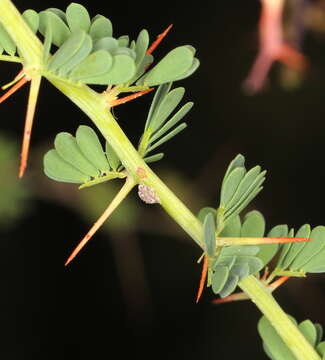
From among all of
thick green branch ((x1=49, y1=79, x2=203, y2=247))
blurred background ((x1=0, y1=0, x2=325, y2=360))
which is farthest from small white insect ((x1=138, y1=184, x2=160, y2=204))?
blurred background ((x1=0, y1=0, x2=325, y2=360))

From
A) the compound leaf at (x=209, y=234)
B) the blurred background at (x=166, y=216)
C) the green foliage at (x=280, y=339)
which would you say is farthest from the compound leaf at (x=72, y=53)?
the blurred background at (x=166, y=216)

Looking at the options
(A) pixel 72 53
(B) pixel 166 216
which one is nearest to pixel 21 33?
(A) pixel 72 53

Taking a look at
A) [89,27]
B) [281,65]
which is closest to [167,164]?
[281,65]

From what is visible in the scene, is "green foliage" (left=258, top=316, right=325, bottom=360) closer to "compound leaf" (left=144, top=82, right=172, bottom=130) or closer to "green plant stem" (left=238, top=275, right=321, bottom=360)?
"green plant stem" (left=238, top=275, right=321, bottom=360)

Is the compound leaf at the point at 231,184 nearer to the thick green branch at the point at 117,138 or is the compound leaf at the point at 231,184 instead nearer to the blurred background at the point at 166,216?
the thick green branch at the point at 117,138

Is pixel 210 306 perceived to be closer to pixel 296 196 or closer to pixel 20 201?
pixel 296 196
